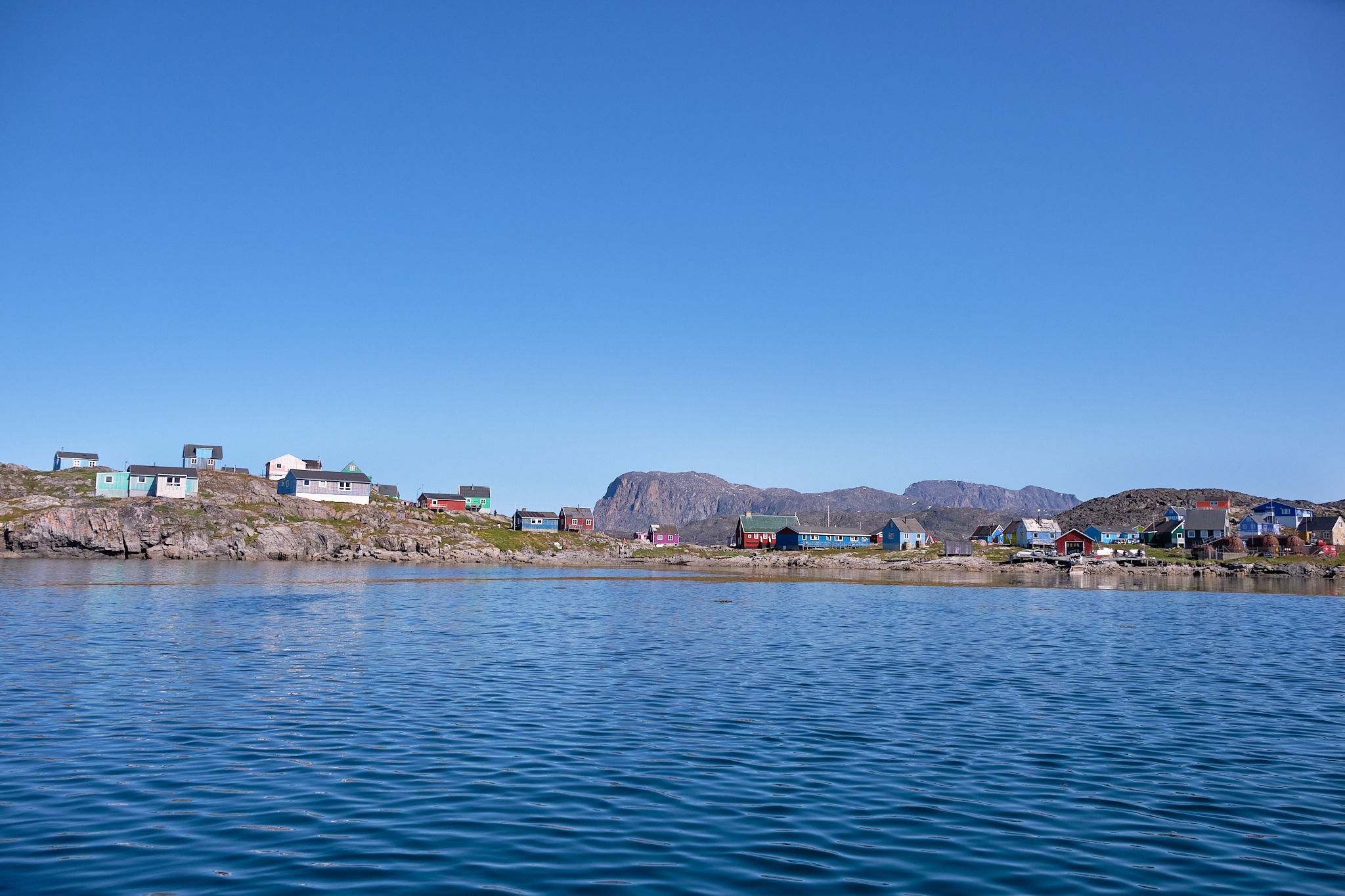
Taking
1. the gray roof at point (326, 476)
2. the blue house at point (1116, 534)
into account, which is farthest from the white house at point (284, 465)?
the blue house at point (1116, 534)

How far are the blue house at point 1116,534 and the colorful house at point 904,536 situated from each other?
35484 millimetres

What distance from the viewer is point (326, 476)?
7279 inches

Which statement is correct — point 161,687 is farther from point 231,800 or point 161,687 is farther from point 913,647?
point 913,647

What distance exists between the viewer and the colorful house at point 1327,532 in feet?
A: 529

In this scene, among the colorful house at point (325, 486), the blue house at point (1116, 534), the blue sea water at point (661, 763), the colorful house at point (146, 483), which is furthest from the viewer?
the blue house at point (1116, 534)

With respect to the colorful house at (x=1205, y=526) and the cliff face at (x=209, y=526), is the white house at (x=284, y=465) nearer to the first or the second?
the cliff face at (x=209, y=526)

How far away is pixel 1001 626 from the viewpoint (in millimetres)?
53781

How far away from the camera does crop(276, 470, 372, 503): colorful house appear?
182625 mm

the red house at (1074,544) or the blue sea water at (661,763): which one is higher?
the red house at (1074,544)

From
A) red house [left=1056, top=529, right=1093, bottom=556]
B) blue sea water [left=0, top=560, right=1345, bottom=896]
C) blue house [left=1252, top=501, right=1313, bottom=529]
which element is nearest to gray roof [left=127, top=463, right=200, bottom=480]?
blue sea water [left=0, top=560, right=1345, bottom=896]

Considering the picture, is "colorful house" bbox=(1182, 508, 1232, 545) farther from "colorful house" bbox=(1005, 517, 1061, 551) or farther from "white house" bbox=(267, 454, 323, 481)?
"white house" bbox=(267, 454, 323, 481)

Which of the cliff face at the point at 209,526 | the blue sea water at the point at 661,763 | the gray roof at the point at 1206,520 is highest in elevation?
the gray roof at the point at 1206,520

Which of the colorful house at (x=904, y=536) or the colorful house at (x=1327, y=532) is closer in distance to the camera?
the colorful house at (x=1327, y=532)

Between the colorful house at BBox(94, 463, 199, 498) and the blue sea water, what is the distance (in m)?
132
